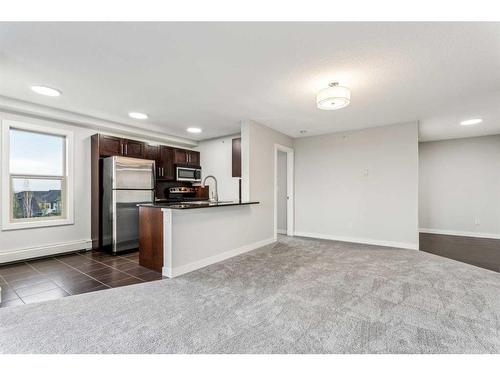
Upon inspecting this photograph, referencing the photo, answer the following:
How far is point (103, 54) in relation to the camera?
6.72 feet

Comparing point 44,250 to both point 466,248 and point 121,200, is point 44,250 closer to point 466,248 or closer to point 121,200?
point 121,200

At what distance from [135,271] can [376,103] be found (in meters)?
4.13

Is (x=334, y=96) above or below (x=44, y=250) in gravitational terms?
above

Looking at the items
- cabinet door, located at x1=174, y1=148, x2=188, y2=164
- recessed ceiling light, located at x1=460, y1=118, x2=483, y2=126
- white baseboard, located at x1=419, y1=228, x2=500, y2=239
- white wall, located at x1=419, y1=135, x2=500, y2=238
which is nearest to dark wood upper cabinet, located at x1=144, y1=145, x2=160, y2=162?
cabinet door, located at x1=174, y1=148, x2=188, y2=164

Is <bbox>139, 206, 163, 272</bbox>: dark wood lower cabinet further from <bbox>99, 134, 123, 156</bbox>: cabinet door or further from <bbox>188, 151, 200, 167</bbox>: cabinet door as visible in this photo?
<bbox>188, 151, 200, 167</bbox>: cabinet door

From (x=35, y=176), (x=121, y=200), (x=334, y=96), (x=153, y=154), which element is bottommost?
(x=121, y=200)

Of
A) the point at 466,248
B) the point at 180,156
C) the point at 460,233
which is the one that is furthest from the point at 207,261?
the point at 460,233

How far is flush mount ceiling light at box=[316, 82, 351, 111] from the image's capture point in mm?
2527

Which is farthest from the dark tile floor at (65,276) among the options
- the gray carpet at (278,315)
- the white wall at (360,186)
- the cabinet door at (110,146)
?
the white wall at (360,186)

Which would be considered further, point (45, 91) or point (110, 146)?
point (110, 146)

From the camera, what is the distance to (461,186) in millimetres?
5512

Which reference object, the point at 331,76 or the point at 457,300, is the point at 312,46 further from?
the point at 457,300

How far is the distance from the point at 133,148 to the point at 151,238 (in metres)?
2.23
